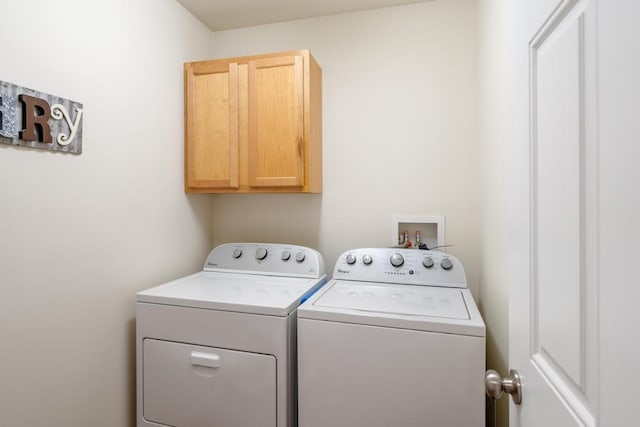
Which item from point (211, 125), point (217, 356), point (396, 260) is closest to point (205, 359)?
point (217, 356)

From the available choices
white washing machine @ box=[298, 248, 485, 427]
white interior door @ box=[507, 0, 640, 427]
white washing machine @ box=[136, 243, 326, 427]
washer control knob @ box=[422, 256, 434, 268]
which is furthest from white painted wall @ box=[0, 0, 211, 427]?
white interior door @ box=[507, 0, 640, 427]

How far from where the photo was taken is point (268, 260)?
6.42ft

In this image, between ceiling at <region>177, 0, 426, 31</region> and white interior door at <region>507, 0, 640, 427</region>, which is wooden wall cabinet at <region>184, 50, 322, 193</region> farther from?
white interior door at <region>507, 0, 640, 427</region>

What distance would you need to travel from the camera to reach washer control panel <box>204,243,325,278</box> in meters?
1.88

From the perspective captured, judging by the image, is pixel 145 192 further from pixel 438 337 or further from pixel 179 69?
pixel 438 337

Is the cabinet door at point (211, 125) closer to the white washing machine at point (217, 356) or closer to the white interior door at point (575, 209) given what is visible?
the white washing machine at point (217, 356)

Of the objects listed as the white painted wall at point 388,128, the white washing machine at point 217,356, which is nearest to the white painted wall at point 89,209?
the white washing machine at point 217,356

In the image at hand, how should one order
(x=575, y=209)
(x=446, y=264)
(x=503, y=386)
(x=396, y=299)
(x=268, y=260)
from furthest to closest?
1. (x=268, y=260)
2. (x=446, y=264)
3. (x=396, y=299)
4. (x=503, y=386)
5. (x=575, y=209)

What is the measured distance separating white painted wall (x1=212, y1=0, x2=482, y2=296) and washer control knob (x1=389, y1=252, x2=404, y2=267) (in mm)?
240

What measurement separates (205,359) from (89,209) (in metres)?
0.80

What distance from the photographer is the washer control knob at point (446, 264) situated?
1718mm

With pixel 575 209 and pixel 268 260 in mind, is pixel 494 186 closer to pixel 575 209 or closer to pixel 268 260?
pixel 575 209

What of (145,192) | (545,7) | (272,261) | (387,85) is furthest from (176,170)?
(545,7)

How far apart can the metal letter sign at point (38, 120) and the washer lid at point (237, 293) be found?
0.72 metres
